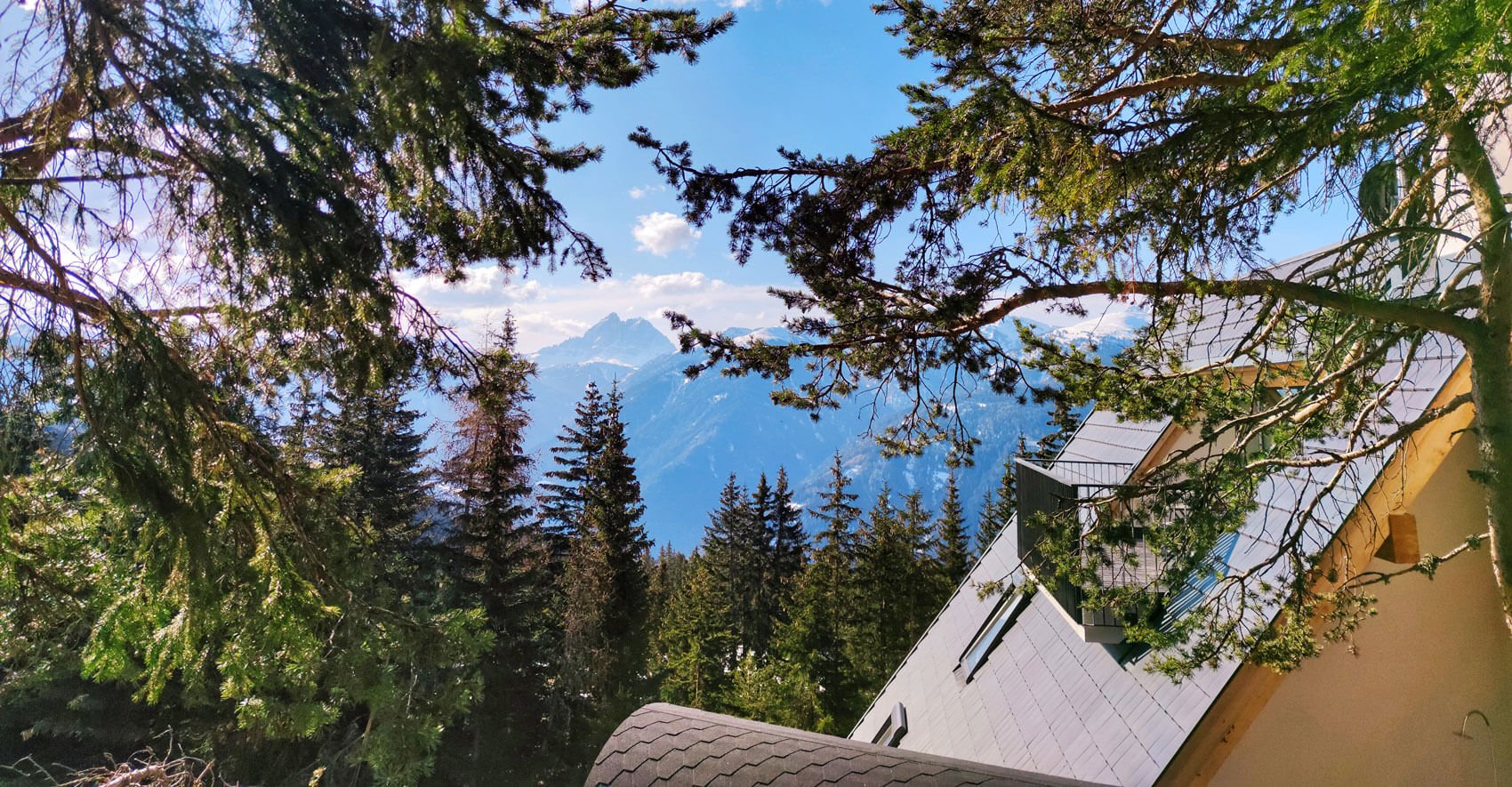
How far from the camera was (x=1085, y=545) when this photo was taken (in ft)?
13.1

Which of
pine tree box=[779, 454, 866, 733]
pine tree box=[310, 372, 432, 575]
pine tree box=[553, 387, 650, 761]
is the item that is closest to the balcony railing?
pine tree box=[310, 372, 432, 575]

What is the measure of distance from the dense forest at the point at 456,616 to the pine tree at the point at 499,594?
0.08 m

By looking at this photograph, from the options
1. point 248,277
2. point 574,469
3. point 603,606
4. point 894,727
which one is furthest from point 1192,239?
point 574,469

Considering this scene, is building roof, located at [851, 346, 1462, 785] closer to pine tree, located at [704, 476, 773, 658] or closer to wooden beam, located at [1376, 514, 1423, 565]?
wooden beam, located at [1376, 514, 1423, 565]

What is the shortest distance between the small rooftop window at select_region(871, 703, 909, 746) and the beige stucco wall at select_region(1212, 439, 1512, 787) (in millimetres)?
6032

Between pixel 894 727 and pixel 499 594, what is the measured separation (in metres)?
15.7

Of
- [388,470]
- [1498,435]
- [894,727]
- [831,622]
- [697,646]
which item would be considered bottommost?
[831,622]

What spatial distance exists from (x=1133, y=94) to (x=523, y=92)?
438cm

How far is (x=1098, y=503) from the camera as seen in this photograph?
3.83m

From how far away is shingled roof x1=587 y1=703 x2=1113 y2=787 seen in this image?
9.04 ft

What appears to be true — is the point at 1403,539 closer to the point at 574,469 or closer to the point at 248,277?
the point at 248,277

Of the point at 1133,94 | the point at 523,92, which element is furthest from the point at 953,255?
the point at 523,92

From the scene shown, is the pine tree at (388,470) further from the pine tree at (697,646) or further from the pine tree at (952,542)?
the pine tree at (952,542)

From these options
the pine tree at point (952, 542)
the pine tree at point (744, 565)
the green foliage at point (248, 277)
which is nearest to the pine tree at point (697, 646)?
the pine tree at point (744, 565)
